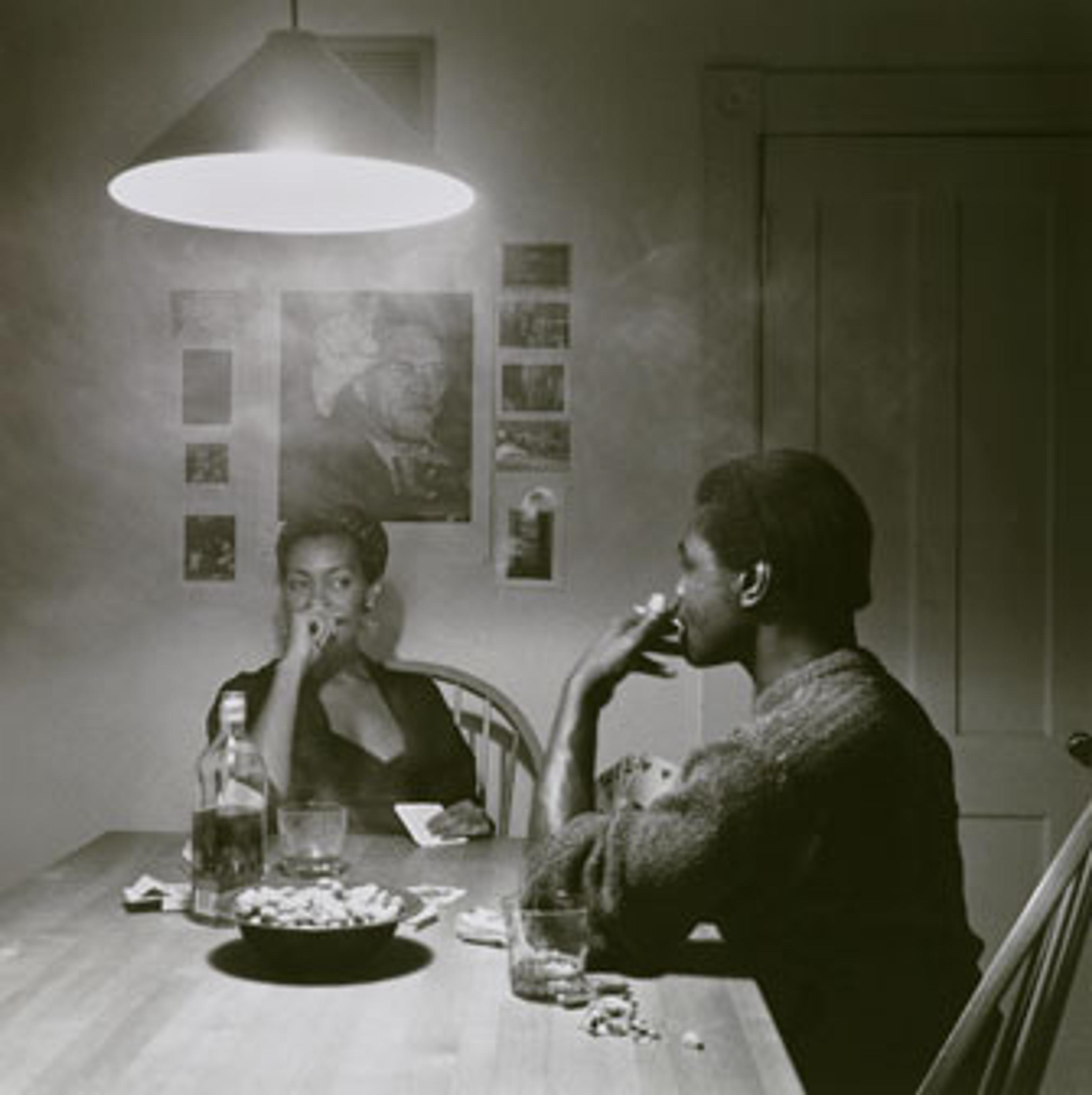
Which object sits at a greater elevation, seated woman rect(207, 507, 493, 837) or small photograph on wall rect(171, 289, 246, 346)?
small photograph on wall rect(171, 289, 246, 346)

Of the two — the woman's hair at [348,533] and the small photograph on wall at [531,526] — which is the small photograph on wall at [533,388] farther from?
the woman's hair at [348,533]

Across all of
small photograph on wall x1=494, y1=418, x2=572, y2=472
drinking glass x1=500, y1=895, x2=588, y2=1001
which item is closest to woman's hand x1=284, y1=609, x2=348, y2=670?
small photograph on wall x1=494, y1=418, x2=572, y2=472

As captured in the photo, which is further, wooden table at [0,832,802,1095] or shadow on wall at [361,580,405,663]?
shadow on wall at [361,580,405,663]

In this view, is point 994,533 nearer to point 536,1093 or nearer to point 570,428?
point 570,428

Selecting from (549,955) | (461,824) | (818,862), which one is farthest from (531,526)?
(549,955)

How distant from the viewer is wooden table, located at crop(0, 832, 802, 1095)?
1.19 meters

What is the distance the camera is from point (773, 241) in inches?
110

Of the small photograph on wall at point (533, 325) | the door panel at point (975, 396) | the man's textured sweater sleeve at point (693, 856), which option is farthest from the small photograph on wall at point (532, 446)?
the man's textured sweater sleeve at point (693, 856)

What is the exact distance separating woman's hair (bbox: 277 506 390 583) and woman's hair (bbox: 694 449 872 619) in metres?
1.15

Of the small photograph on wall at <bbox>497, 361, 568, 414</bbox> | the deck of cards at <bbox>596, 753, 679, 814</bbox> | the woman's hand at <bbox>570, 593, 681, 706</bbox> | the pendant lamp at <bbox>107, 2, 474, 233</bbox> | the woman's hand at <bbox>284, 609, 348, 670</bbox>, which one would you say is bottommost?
the deck of cards at <bbox>596, 753, 679, 814</bbox>

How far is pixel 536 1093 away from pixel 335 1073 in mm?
174

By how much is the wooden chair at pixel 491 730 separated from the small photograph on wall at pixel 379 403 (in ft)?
1.03

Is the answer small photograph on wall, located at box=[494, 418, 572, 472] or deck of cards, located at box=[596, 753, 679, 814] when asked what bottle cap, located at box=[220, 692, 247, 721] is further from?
small photograph on wall, located at box=[494, 418, 572, 472]

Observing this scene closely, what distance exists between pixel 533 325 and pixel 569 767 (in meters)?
1.19
